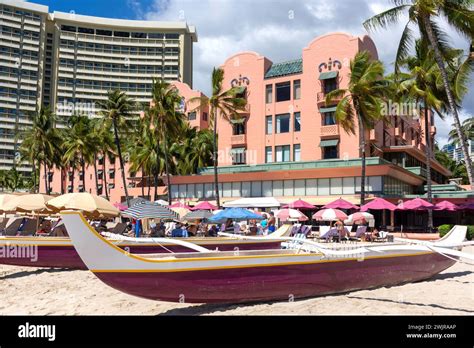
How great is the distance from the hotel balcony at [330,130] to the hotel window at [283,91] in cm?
513

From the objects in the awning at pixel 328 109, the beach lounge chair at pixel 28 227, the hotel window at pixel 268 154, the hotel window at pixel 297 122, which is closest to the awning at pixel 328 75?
the awning at pixel 328 109

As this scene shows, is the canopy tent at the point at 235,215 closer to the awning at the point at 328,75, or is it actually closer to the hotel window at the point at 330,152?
the hotel window at the point at 330,152

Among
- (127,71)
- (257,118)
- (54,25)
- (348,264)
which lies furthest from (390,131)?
(54,25)

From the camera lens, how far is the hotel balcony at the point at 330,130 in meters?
40.1

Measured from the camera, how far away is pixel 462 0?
2119 cm

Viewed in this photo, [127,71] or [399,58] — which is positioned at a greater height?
[127,71]

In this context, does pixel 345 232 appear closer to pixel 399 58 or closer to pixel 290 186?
pixel 399 58

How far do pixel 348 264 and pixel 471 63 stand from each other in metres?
17.0

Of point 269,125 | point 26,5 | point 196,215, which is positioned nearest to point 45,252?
point 196,215

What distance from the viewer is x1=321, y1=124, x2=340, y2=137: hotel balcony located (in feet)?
132

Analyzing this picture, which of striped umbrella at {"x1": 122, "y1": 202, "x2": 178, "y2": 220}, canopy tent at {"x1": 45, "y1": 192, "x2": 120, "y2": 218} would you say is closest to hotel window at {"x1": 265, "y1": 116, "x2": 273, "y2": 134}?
striped umbrella at {"x1": 122, "y1": 202, "x2": 178, "y2": 220}

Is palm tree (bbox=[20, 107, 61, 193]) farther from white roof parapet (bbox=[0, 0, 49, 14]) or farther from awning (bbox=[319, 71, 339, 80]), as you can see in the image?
white roof parapet (bbox=[0, 0, 49, 14])

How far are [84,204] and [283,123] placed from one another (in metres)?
29.7

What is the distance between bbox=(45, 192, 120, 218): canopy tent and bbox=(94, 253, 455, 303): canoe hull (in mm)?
8403
